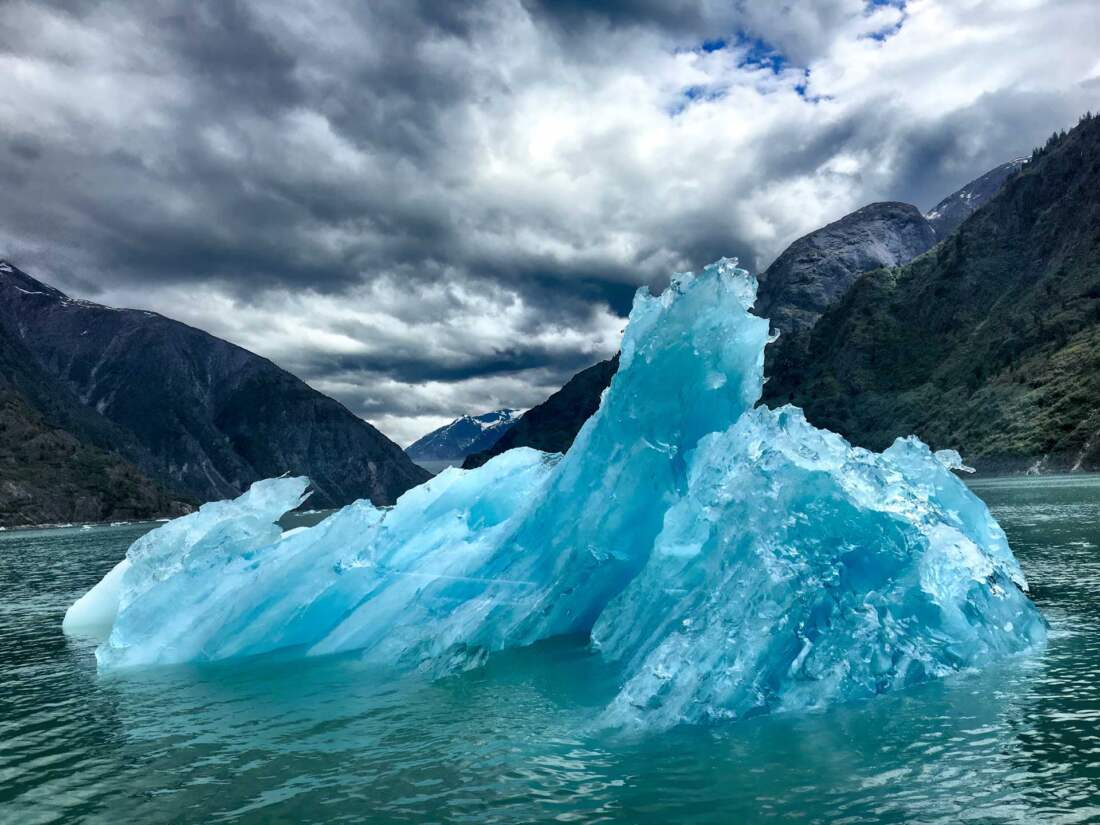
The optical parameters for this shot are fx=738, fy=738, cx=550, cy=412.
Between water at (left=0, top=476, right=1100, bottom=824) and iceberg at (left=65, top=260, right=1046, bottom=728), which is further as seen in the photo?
iceberg at (left=65, top=260, right=1046, bottom=728)

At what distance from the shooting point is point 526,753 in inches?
579

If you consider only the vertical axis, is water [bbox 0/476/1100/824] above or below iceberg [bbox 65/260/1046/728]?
below

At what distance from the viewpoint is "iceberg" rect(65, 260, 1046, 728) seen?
17.3 metres

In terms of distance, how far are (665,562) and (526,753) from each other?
8741 millimetres

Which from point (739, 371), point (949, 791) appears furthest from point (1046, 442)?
point (949, 791)

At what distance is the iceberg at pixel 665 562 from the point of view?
17266 mm

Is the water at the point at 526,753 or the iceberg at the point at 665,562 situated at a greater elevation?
the iceberg at the point at 665,562

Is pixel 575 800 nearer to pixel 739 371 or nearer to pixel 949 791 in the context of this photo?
pixel 949 791

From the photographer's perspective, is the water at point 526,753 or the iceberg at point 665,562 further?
the iceberg at point 665,562

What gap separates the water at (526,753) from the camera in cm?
1168

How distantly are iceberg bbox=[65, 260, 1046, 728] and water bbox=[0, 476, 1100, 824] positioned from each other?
1.30 meters

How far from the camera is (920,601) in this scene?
19.3 metres

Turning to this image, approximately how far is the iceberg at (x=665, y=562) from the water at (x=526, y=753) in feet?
4.27

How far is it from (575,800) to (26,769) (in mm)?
12225
